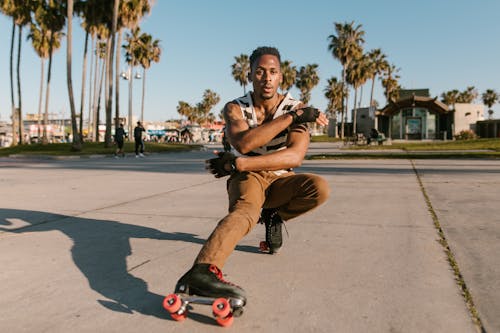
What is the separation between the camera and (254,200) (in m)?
2.74

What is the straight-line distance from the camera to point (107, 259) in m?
3.29

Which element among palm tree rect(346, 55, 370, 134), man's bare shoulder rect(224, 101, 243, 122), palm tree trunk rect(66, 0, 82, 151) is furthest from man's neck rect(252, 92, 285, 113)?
palm tree rect(346, 55, 370, 134)

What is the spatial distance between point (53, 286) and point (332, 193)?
17.4 feet

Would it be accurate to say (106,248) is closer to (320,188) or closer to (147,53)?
(320,188)

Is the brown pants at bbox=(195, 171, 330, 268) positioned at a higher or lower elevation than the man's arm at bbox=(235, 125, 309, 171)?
lower

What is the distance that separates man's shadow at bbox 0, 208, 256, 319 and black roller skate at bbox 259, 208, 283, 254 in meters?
0.19

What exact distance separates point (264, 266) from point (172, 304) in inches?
46.7

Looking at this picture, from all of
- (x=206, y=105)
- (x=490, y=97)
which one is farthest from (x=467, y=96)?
(x=206, y=105)

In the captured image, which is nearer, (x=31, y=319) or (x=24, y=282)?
(x=31, y=319)

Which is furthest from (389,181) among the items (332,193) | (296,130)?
(296,130)

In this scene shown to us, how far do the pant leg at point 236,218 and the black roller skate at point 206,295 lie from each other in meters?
0.09

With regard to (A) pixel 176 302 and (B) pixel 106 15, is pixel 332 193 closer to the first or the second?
(A) pixel 176 302

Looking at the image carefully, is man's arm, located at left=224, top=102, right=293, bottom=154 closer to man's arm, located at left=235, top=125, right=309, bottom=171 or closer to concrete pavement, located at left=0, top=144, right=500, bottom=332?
man's arm, located at left=235, top=125, right=309, bottom=171

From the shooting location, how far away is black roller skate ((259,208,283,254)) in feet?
11.2
